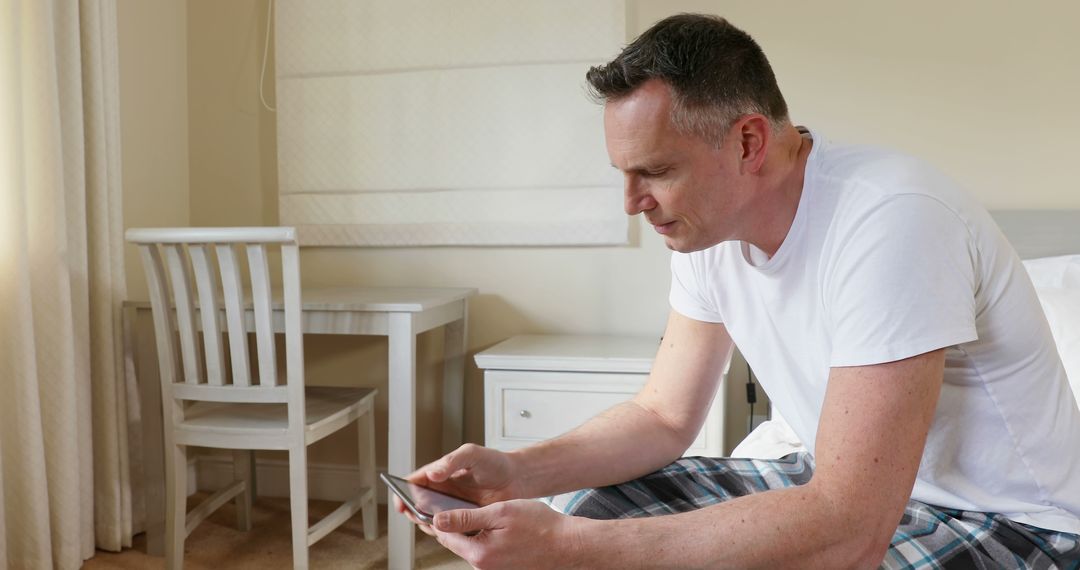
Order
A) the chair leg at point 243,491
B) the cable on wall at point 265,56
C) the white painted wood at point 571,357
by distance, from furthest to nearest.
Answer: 1. the cable on wall at point 265,56
2. the chair leg at point 243,491
3. the white painted wood at point 571,357

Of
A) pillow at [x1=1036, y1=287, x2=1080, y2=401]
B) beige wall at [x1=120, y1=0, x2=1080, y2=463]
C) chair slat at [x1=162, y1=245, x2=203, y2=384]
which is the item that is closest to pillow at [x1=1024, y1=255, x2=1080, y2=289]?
pillow at [x1=1036, y1=287, x2=1080, y2=401]

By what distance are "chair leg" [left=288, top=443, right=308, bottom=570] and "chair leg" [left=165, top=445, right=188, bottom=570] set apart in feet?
0.94

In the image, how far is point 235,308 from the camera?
2115 mm

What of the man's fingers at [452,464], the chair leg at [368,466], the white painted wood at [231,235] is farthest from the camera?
the chair leg at [368,466]

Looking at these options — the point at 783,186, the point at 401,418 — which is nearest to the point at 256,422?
the point at 401,418

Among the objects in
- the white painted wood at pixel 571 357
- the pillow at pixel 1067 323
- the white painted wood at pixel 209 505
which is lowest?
the white painted wood at pixel 209 505

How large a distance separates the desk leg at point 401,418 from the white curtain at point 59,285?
775mm

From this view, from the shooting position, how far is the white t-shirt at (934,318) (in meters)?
0.95

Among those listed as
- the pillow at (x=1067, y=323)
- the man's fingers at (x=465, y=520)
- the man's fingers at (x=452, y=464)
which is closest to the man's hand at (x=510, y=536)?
the man's fingers at (x=465, y=520)

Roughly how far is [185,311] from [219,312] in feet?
0.25

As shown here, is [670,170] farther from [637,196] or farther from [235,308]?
[235,308]

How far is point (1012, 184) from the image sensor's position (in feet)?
8.00

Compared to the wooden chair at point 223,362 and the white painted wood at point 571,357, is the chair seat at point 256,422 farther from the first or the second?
the white painted wood at point 571,357

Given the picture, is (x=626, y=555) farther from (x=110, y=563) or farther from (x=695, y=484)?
(x=110, y=563)
